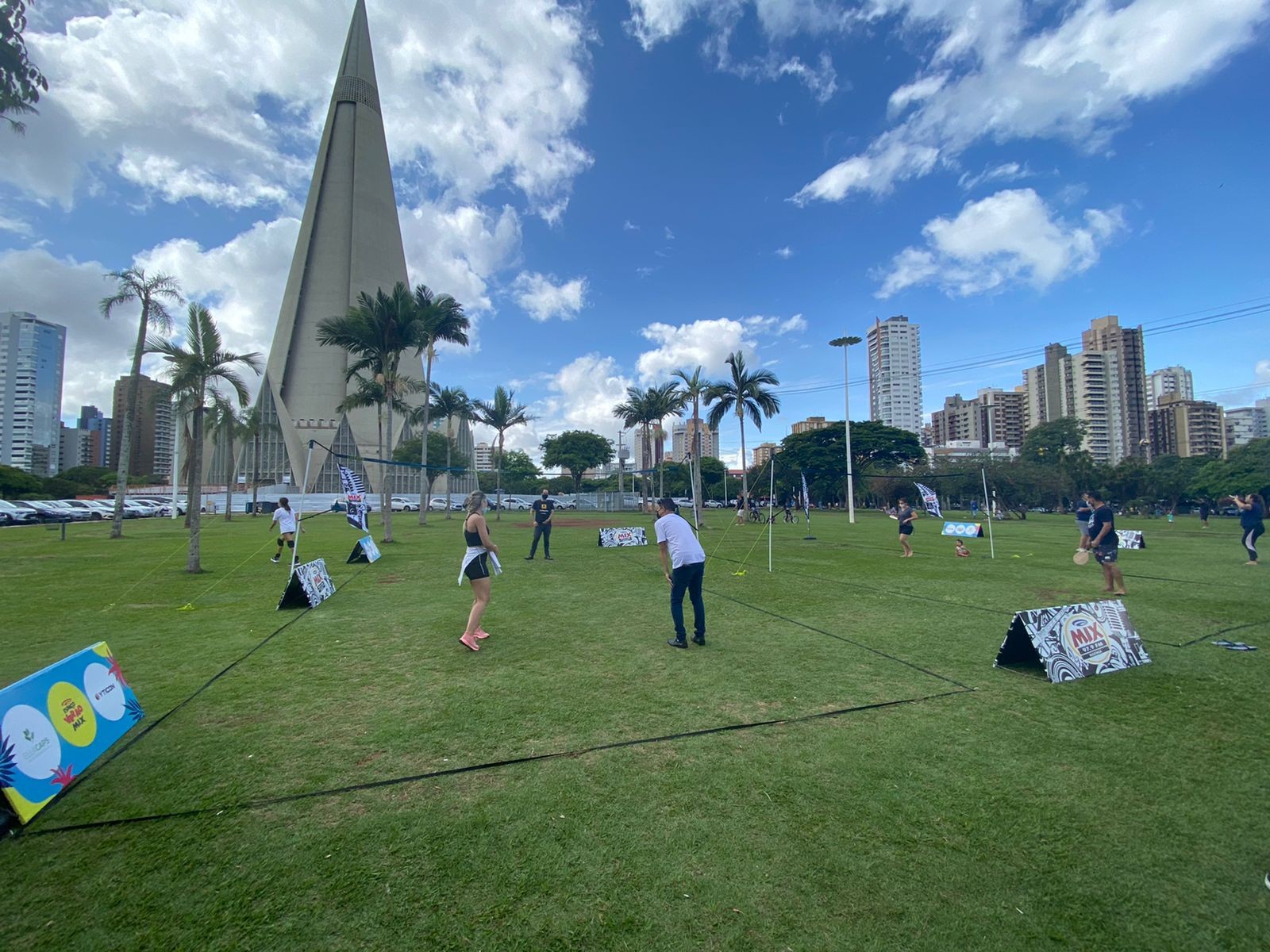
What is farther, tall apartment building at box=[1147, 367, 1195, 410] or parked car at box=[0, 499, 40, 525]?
tall apartment building at box=[1147, 367, 1195, 410]

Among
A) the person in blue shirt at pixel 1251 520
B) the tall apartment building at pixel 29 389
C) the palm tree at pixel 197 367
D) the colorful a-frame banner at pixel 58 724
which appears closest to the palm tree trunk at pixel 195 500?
the palm tree at pixel 197 367

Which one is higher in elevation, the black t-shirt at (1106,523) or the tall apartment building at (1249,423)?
the tall apartment building at (1249,423)

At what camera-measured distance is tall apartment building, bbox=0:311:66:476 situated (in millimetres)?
50094

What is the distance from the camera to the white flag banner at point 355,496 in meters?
13.3

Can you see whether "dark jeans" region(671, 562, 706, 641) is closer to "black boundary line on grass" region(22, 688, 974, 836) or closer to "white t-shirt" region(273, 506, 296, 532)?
"black boundary line on grass" region(22, 688, 974, 836)

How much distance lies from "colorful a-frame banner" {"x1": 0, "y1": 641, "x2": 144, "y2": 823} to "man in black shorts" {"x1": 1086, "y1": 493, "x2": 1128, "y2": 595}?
13.5 meters

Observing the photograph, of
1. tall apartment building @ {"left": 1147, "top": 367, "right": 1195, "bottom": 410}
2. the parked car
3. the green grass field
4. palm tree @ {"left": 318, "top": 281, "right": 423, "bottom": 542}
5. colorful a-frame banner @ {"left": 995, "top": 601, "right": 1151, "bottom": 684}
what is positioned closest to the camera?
the green grass field

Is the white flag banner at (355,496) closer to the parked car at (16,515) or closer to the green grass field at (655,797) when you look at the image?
the green grass field at (655,797)

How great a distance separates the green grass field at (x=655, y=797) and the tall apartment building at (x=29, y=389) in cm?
5387

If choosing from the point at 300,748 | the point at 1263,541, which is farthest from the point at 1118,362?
the point at 300,748

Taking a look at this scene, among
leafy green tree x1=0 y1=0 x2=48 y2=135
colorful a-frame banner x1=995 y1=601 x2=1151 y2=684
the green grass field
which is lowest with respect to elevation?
the green grass field

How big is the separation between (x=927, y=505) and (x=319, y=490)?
88.5 metres

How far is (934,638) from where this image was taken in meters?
7.35

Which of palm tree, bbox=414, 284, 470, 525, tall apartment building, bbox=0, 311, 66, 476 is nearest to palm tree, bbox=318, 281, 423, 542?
palm tree, bbox=414, 284, 470, 525
